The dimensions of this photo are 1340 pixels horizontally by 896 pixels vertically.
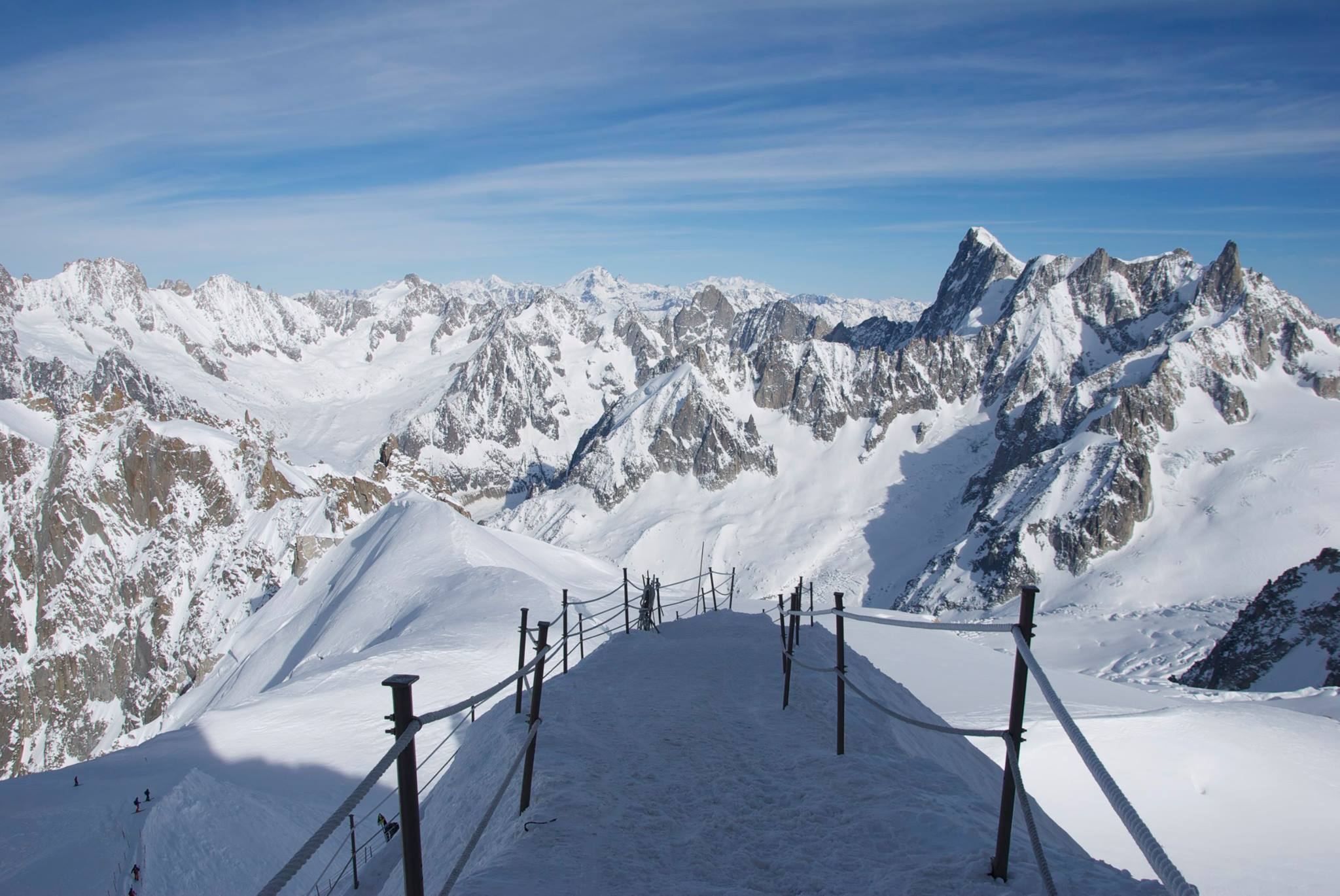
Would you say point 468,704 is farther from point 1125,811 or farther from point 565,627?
point 565,627

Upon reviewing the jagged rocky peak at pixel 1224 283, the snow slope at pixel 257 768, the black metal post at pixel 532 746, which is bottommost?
the snow slope at pixel 257 768

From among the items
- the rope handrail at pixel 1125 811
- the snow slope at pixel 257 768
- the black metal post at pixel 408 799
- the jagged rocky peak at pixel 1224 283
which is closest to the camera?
the rope handrail at pixel 1125 811

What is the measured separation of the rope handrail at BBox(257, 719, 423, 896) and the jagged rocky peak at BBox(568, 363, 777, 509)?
568 ft

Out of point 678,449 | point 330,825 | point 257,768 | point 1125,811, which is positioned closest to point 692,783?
point 1125,811

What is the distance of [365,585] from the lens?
44438 millimetres

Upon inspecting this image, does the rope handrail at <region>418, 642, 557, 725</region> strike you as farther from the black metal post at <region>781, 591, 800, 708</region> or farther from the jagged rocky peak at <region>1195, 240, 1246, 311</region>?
the jagged rocky peak at <region>1195, 240, 1246, 311</region>

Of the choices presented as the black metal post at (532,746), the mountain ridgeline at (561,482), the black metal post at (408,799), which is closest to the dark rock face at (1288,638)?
the mountain ridgeline at (561,482)

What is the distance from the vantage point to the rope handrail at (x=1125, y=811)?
3.57 meters

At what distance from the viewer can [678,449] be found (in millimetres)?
183250

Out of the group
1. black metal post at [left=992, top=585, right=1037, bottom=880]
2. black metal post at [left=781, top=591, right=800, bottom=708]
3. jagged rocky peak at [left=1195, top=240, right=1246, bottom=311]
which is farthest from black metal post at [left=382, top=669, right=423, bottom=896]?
jagged rocky peak at [left=1195, top=240, right=1246, bottom=311]

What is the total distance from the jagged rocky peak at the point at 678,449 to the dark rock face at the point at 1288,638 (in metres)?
120

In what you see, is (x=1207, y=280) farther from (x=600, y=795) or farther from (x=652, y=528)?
(x=600, y=795)

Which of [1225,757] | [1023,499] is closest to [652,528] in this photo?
[1023,499]

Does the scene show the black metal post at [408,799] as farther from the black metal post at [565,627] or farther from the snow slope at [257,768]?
the snow slope at [257,768]
